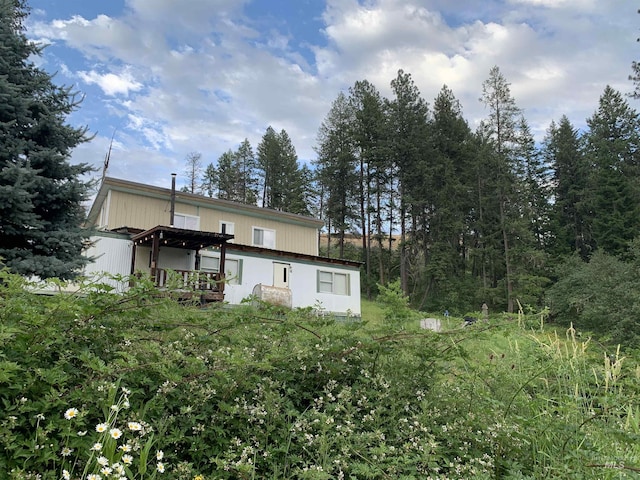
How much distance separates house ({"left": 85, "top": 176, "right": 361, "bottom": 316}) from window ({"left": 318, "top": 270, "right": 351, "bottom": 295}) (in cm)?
4

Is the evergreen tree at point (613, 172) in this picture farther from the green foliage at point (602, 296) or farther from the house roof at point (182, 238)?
the house roof at point (182, 238)

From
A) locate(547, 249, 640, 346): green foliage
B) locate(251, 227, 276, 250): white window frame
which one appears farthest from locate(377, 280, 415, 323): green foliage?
locate(251, 227, 276, 250): white window frame

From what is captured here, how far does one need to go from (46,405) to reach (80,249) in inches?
297

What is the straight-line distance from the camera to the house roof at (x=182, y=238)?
42.8 feet

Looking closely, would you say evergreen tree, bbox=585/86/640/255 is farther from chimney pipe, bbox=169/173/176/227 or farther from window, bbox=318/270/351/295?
chimney pipe, bbox=169/173/176/227

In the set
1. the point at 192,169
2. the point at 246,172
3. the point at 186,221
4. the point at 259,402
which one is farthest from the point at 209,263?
the point at 192,169

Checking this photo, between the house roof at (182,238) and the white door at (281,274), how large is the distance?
2730 millimetres

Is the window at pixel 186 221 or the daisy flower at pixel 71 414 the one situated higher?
the window at pixel 186 221

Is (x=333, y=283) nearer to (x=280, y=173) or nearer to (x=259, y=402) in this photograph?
(x=259, y=402)

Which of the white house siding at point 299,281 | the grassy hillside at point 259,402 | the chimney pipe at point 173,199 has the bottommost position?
the grassy hillside at point 259,402

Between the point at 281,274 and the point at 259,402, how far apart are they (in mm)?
14463

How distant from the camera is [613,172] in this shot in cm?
2773

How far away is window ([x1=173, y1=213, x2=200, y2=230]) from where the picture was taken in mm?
17281

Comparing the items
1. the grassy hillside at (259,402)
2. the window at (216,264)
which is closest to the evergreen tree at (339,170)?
the window at (216,264)
